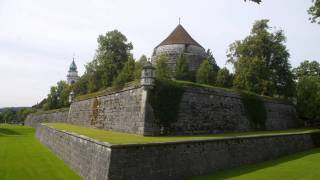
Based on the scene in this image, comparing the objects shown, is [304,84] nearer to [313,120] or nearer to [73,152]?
[313,120]

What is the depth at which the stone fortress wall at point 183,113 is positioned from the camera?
53.3 ft

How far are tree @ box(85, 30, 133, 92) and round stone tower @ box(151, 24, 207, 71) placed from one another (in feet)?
11.6

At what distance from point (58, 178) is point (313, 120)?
24.6 m

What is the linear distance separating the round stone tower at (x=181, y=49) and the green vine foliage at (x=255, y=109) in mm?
15800

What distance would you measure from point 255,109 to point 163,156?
1249cm

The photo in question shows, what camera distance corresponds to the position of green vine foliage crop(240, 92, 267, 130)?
21656 mm

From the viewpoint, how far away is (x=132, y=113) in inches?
675

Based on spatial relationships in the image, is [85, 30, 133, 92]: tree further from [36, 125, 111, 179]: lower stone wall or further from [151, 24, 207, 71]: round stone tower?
[36, 125, 111, 179]: lower stone wall

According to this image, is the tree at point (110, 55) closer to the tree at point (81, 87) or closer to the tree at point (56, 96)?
the tree at point (81, 87)

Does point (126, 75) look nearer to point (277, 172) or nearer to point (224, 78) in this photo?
point (224, 78)

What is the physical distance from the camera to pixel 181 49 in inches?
1537

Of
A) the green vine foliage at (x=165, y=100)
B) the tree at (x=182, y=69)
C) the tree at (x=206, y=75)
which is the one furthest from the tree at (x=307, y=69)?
the green vine foliage at (x=165, y=100)

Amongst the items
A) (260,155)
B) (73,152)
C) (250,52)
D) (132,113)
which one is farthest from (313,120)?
(73,152)

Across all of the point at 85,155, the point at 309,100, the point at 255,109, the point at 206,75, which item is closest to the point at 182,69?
the point at 206,75
